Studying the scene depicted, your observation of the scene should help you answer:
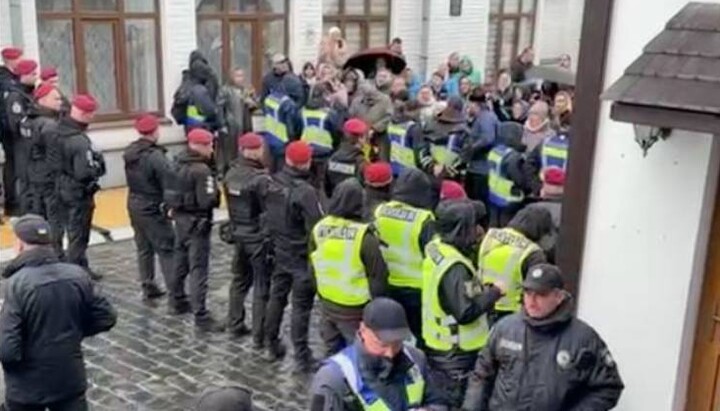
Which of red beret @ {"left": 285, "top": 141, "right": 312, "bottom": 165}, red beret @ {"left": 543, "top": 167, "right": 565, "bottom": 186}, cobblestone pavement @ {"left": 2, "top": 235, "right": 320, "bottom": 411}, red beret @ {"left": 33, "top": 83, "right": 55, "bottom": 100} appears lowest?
cobblestone pavement @ {"left": 2, "top": 235, "right": 320, "bottom": 411}

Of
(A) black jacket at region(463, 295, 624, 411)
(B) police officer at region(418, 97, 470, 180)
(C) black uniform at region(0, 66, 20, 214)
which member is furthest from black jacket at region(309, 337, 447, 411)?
(C) black uniform at region(0, 66, 20, 214)

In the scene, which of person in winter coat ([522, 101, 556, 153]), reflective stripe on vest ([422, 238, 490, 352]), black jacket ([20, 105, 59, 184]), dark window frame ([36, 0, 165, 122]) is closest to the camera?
reflective stripe on vest ([422, 238, 490, 352])

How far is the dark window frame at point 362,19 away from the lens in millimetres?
16188

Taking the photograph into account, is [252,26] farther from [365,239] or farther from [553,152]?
[365,239]

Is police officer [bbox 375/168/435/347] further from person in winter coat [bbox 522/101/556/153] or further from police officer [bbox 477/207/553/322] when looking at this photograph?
person in winter coat [bbox 522/101/556/153]

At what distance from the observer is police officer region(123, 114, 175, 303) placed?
8.56 meters

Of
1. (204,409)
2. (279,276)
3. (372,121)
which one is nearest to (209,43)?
(372,121)

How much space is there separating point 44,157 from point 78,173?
0.84 m

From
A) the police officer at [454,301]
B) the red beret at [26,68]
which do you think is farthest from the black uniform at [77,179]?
the police officer at [454,301]

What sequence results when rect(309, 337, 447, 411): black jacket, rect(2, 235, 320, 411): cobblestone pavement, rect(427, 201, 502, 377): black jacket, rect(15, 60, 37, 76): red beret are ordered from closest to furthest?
1. rect(309, 337, 447, 411): black jacket
2. rect(427, 201, 502, 377): black jacket
3. rect(2, 235, 320, 411): cobblestone pavement
4. rect(15, 60, 37, 76): red beret

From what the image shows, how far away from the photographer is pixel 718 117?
14.3ft

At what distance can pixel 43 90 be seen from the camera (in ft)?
32.5

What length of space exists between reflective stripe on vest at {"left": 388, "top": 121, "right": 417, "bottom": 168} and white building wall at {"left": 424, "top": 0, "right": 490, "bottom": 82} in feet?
21.3

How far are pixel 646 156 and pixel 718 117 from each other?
100 centimetres
